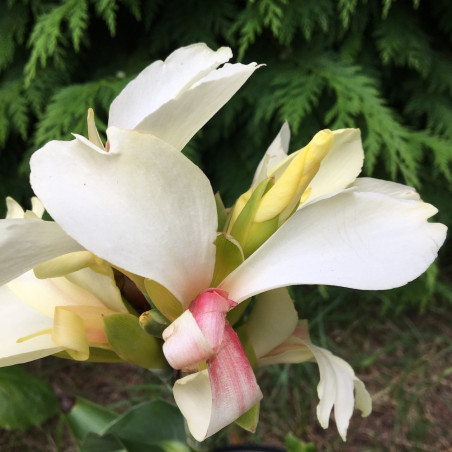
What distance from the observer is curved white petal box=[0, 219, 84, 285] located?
1.08ft

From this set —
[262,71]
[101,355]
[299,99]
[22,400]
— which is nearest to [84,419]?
[22,400]

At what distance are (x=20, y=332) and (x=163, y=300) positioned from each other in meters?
0.12

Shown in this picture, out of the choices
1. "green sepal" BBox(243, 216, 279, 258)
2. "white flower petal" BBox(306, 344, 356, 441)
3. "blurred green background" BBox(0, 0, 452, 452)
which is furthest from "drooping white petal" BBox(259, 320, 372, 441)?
"blurred green background" BBox(0, 0, 452, 452)

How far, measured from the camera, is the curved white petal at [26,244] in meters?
0.33

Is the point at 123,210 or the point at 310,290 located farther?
the point at 310,290

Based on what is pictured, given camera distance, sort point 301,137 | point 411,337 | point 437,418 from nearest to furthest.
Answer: point 301,137, point 437,418, point 411,337

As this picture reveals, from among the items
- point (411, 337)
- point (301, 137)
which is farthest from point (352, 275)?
point (411, 337)

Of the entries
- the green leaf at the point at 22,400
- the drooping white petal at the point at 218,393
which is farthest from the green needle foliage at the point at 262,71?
the drooping white petal at the point at 218,393

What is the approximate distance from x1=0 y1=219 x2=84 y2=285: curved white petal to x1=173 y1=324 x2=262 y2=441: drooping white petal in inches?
4.7

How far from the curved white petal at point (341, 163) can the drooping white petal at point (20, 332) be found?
8.7 inches

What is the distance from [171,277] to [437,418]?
3.76ft

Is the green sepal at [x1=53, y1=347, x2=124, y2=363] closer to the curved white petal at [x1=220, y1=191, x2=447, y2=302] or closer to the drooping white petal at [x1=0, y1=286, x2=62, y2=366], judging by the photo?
the drooping white petal at [x1=0, y1=286, x2=62, y2=366]

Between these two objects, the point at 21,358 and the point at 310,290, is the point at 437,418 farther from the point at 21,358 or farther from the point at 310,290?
the point at 21,358

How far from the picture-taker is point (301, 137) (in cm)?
119
